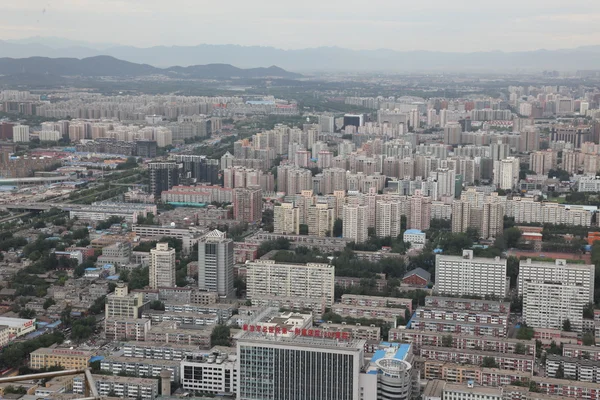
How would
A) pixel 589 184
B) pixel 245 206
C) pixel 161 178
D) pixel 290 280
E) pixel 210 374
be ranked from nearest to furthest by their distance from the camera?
pixel 210 374 < pixel 290 280 < pixel 245 206 < pixel 161 178 < pixel 589 184

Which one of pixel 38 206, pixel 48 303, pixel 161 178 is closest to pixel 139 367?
pixel 48 303

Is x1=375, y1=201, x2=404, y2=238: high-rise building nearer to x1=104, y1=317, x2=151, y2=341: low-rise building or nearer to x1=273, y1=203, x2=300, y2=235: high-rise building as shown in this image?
x1=273, y1=203, x2=300, y2=235: high-rise building

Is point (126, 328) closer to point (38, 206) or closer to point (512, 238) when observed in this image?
point (512, 238)

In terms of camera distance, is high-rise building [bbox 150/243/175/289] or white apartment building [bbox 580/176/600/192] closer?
high-rise building [bbox 150/243/175/289]

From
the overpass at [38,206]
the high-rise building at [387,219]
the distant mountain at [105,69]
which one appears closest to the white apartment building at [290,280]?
the high-rise building at [387,219]

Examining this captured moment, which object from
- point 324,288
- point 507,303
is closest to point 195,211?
point 324,288

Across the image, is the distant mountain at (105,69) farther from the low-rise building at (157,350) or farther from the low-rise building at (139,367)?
the low-rise building at (139,367)

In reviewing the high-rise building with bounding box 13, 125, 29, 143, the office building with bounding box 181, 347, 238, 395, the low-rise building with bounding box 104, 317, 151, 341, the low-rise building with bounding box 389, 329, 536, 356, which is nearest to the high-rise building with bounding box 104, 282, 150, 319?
the low-rise building with bounding box 104, 317, 151, 341
